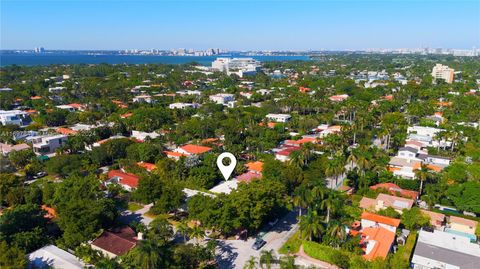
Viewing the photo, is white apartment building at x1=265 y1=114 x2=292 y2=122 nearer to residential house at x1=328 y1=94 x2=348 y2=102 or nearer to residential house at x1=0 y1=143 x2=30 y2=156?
residential house at x1=328 y1=94 x2=348 y2=102

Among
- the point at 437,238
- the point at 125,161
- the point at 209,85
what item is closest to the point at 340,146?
the point at 437,238

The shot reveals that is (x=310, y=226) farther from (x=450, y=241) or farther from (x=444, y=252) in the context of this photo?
(x=450, y=241)

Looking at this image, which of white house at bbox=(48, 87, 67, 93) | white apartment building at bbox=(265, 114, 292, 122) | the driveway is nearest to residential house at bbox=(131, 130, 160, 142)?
white apartment building at bbox=(265, 114, 292, 122)

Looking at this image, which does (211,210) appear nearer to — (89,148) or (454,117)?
(89,148)

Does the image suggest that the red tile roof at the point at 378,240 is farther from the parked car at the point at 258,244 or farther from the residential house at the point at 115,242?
the residential house at the point at 115,242

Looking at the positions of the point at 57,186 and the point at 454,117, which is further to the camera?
the point at 454,117

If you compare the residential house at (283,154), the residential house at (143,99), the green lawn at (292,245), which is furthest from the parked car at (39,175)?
the residential house at (143,99)
